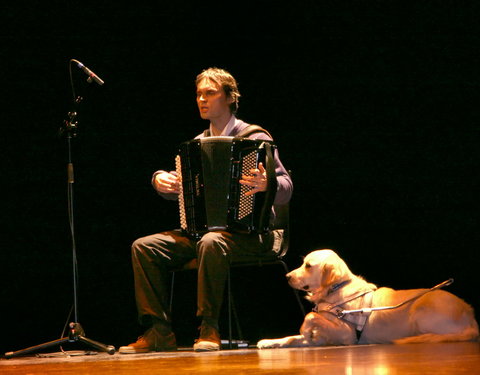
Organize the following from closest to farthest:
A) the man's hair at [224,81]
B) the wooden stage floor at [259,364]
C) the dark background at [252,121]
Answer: the wooden stage floor at [259,364], the man's hair at [224,81], the dark background at [252,121]

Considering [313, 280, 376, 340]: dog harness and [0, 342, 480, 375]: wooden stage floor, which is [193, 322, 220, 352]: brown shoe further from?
[313, 280, 376, 340]: dog harness

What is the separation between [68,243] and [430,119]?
2392mm

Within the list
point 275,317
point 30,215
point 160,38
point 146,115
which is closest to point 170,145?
point 146,115

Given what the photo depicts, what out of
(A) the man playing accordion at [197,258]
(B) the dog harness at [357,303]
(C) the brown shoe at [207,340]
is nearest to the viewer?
(C) the brown shoe at [207,340]

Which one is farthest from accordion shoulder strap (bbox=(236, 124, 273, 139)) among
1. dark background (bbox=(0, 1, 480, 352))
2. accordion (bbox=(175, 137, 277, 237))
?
dark background (bbox=(0, 1, 480, 352))

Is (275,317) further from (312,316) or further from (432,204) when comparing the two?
(432,204)

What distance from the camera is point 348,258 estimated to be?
15.1 ft

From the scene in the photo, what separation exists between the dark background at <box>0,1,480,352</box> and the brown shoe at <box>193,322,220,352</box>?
113cm

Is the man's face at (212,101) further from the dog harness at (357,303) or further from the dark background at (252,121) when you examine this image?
the dog harness at (357,303)

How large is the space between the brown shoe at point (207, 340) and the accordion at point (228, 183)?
0.49 meters

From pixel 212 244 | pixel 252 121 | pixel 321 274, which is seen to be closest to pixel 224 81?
pixel 252 121

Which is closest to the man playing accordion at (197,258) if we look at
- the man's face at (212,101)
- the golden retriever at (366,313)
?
the man's face at (212,101)

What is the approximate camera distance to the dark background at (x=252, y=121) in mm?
4566

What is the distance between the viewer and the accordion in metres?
3.61
